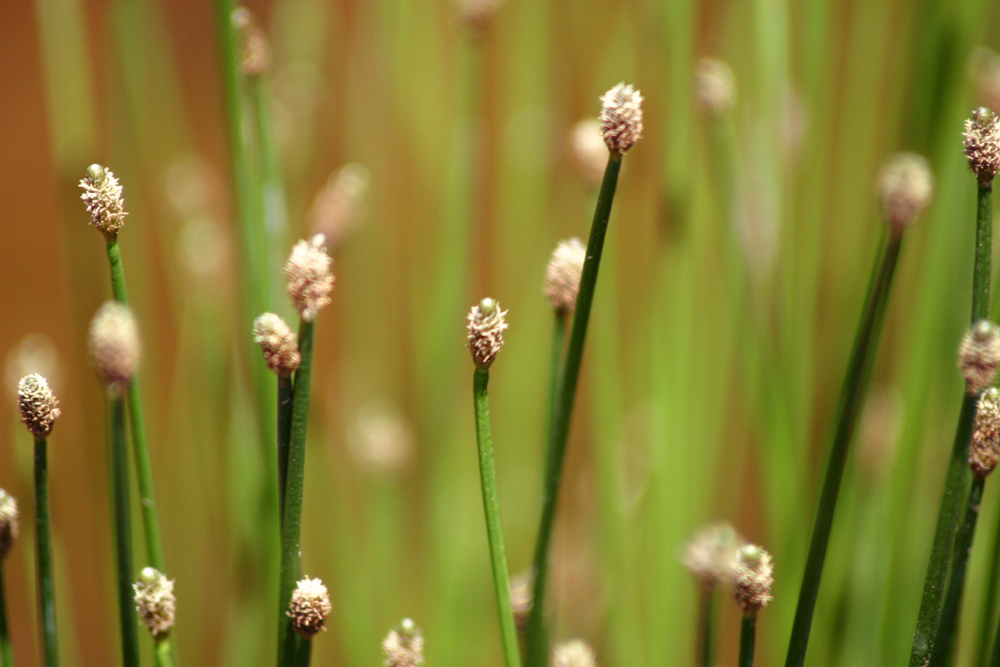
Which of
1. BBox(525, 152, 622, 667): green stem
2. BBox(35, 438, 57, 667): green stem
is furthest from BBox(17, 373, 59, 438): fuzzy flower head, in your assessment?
BBox(525, 152, 622, 667): green stem

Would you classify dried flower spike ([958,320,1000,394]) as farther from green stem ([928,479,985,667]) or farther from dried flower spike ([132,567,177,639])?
dried flower spike ([132,567,177,639])

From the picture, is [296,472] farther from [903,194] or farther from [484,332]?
[903,194]

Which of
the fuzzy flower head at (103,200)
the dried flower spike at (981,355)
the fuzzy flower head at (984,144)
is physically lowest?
the dried flower spike at (981,355)

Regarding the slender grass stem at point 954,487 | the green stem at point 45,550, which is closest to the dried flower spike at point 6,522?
the green stem at point 45,550

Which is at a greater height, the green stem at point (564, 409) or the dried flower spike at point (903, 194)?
the dried flower spike at point (903, 194)

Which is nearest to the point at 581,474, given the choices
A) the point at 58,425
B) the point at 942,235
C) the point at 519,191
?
the point at 519,191

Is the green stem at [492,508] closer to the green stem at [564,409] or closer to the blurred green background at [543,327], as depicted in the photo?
the green stem at [564,409]

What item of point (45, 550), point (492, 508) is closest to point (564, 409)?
point (492, 508)
